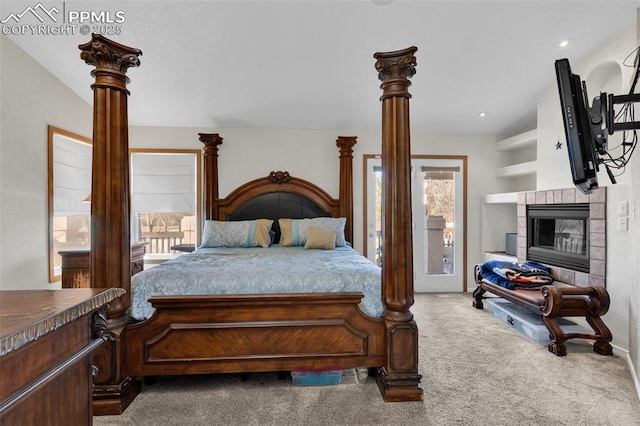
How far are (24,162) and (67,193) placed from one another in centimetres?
70

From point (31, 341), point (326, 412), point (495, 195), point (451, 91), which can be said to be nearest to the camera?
point (31, 341)

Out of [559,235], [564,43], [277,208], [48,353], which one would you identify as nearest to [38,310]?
[48,353]

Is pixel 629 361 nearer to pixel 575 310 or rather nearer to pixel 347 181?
pixel 575 310

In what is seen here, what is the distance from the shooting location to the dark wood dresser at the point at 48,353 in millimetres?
747

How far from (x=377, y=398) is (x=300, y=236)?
2.13m

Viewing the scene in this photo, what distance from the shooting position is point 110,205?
204 cm

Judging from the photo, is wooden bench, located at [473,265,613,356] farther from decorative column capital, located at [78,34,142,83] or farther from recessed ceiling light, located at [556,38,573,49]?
decorative column capital, located at [78,34,142,83]

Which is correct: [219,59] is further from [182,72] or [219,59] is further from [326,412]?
[326,412]

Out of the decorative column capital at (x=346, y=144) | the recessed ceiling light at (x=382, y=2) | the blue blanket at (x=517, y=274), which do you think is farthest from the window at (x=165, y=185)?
the blue blanket at (x=517, y=274)

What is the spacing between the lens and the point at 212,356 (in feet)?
7.10

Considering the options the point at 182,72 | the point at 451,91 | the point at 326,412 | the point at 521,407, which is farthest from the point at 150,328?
the point at 451,91

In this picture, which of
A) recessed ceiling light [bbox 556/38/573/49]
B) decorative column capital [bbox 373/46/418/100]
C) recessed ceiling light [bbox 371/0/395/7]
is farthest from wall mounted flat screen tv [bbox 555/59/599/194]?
recessed ceiling light [bbox 556/38/573/49]

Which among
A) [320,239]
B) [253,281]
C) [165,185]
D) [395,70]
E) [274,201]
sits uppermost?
[395,70]

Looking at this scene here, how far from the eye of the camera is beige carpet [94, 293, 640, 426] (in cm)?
193
